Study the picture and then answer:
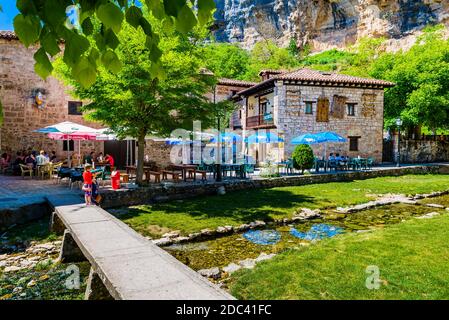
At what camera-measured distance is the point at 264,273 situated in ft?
20.1

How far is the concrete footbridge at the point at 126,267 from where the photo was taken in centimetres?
369

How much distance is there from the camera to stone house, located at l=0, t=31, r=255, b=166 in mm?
19969

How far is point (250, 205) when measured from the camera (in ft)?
41.8

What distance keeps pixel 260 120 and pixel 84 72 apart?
26.4 meters

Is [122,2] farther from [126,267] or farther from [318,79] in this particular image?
[318,79]

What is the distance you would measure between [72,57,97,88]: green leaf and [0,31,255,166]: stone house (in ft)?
65.4

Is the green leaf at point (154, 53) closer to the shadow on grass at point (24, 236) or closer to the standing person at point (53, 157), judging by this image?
the shadow on grass at point (24, 236)

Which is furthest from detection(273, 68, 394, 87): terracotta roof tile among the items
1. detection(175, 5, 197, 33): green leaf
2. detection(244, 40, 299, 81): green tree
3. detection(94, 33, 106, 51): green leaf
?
detection(244, 40, 299, 81): green tree

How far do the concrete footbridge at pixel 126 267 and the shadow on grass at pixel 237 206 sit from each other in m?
3.77

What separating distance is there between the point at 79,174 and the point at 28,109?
1044 centimetres

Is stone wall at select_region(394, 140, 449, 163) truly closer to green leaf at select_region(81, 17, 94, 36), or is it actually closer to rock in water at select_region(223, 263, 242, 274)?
rock in water at select_region(223, 263, 242, 274)

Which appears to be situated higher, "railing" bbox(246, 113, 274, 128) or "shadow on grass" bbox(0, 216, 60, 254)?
"railing" bbox(246, 113, 274, 128)

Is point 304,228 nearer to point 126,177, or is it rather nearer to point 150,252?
point 150,252

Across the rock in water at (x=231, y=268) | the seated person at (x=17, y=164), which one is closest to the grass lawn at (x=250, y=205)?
the rock in water at (x=231, y=268)
